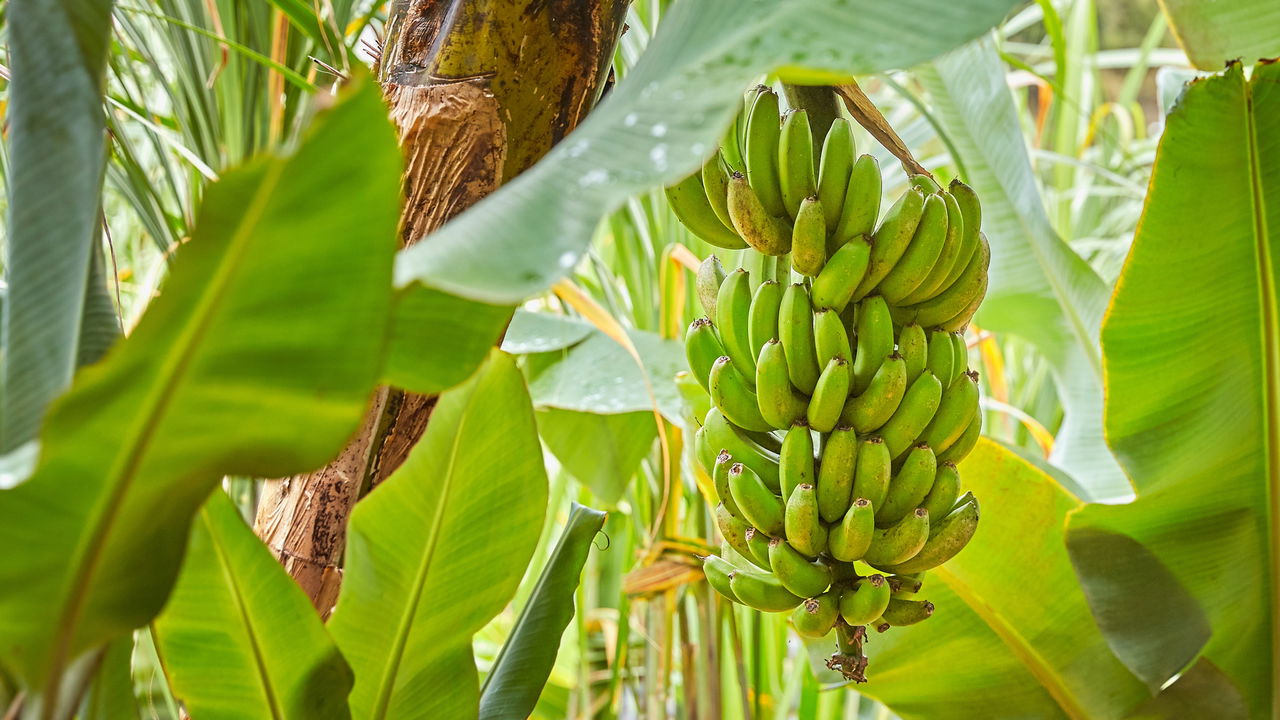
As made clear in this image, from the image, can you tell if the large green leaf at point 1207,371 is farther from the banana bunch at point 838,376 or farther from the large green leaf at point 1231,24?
the banana bunch at point 838,376

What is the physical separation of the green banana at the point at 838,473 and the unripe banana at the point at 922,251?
3.9 inches

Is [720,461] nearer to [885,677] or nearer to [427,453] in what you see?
[427,453]

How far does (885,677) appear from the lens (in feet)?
2.86

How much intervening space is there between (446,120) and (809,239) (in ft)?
0.79

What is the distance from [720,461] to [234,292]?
33 cm

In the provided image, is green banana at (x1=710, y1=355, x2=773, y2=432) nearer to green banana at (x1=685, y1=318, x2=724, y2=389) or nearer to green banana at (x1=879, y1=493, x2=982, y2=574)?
green banana at (x1=685, y1=318, x2=724, y2=389)

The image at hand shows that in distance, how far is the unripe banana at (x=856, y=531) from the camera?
19.8 inches

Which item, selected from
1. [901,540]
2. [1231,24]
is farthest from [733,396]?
[1231,24]

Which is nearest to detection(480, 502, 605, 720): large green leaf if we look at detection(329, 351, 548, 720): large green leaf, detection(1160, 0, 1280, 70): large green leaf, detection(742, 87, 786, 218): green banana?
detection(329, 351, 548, 720): large green leaf

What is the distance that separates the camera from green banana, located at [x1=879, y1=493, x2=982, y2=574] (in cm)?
55

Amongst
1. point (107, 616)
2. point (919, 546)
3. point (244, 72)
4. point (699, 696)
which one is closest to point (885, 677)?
point (699, 696)

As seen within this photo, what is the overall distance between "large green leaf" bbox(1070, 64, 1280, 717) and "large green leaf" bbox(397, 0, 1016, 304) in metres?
0.42

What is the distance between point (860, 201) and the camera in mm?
525

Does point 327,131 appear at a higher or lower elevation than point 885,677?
higher
